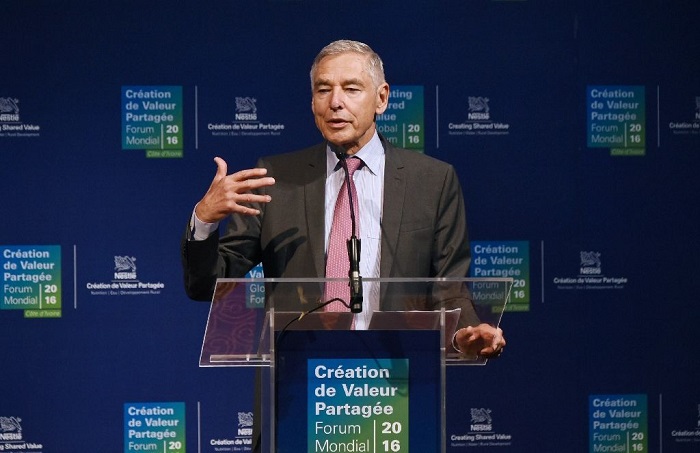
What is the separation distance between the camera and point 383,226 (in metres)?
2.67

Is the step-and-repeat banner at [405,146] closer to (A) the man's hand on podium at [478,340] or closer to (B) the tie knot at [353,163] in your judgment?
(B) the tie knot at [353,163]

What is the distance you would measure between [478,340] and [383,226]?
2.40 ft

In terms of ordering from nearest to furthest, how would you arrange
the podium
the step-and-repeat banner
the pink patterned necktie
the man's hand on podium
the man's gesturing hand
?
the podium, the man's hand on podium, the man's gesturing hand, the pink patterned necktie, the step-and-repeat banner

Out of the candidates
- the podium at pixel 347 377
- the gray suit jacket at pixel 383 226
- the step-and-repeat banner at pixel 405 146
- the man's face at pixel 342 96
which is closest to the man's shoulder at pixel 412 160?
the gray suit jacket at pixel 383 226

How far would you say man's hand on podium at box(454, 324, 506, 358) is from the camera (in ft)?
6.52

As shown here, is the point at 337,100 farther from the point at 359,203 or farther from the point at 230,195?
the point at 230,195

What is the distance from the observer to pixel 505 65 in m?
4.78

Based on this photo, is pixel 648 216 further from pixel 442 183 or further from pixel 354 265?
pixel 354 265

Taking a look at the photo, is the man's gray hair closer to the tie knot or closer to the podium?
the tie knot

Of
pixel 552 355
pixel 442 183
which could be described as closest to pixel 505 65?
pixel 552 355

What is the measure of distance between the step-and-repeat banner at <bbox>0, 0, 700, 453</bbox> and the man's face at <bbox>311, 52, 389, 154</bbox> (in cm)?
197

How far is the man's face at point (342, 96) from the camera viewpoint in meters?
2.71

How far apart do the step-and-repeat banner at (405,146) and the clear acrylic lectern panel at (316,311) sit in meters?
2.75

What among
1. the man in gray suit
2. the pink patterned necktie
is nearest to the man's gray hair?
the man in gray suit
